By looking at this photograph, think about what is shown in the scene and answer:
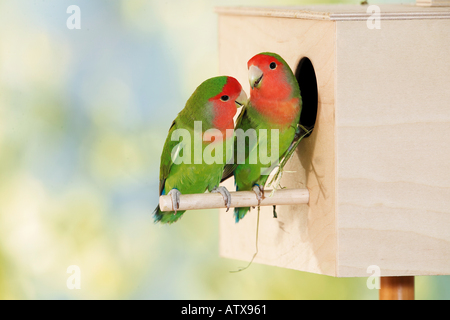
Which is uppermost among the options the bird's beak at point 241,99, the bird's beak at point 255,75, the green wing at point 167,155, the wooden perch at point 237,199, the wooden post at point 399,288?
the bird's beak at point 255,75

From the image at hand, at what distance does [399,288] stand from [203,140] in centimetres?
58

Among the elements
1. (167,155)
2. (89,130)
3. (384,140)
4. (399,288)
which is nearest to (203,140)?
(167,155)

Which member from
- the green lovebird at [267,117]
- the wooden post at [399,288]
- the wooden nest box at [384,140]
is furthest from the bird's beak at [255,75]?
the wooden post at [399,288]

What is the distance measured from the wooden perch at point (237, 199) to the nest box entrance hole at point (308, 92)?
0.21 metres

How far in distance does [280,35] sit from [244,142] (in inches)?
10.5

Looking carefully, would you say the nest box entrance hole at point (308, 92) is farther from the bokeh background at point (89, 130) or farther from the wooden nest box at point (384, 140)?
the bokeh background at point (89, 130)

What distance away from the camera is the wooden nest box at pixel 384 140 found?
106 centimetres

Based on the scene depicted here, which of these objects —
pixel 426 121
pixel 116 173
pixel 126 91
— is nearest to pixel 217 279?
pixel 116 173

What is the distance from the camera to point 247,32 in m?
1.42

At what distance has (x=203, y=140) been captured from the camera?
3.81ft

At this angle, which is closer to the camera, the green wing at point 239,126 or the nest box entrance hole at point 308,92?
the green wing at point 239,126

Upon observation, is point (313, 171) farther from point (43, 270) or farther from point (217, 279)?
point (43, 270)

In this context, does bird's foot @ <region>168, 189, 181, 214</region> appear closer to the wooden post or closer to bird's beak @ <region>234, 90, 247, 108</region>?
bird's beak @ <region>234, 90, 247, 108</region>

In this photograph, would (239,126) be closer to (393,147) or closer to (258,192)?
(258,192)
